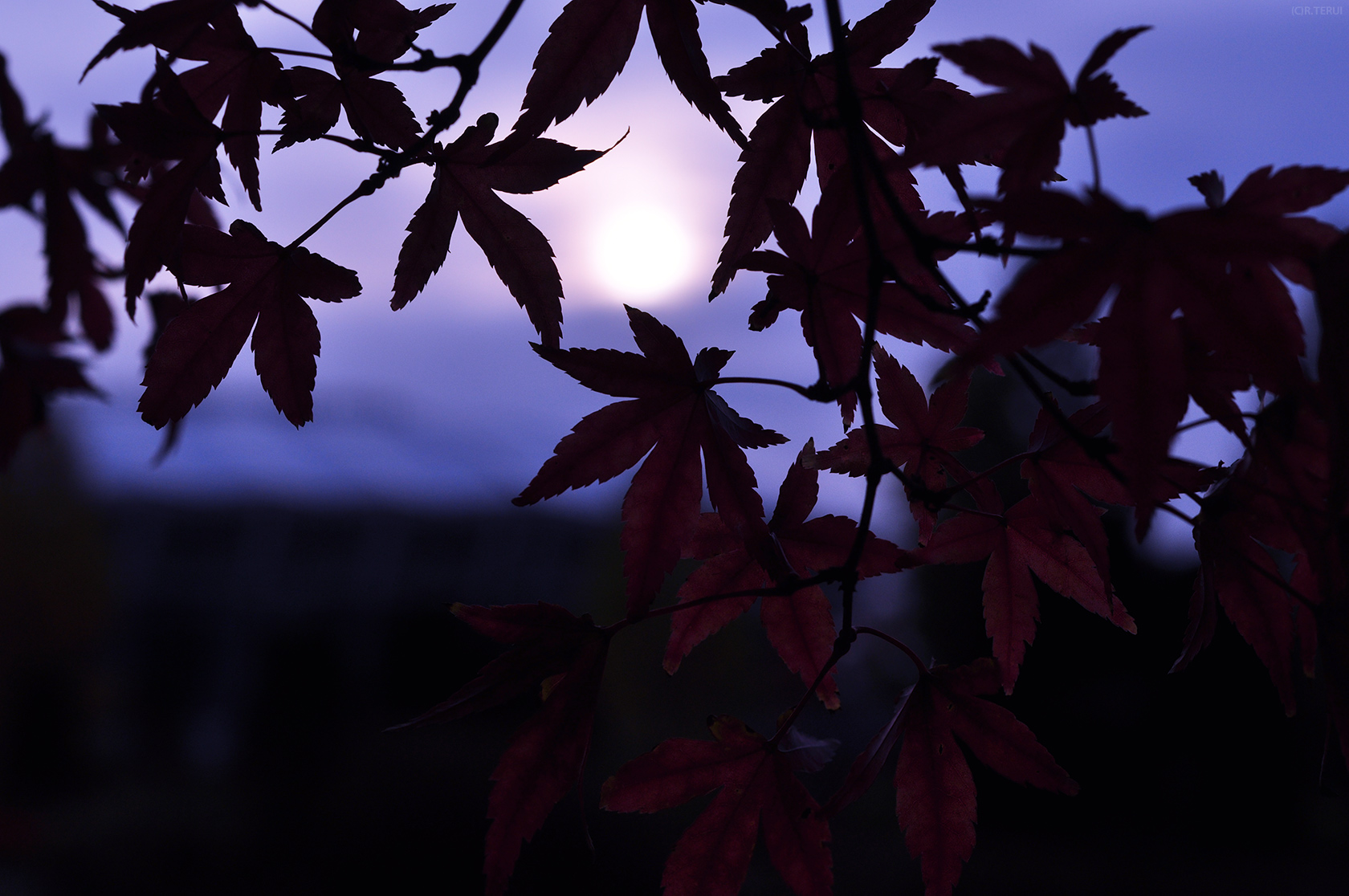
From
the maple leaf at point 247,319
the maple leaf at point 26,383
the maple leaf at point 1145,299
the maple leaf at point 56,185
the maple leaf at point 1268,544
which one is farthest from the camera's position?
the maple leaf at point 26,383

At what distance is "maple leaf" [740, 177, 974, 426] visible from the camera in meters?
0.81

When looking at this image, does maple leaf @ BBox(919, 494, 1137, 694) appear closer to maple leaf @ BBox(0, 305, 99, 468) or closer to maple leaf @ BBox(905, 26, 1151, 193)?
maple leaf @ BBox(905, 26, 1151, 193)

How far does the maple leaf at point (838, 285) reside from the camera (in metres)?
0.81

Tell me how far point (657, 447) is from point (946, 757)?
0.52m

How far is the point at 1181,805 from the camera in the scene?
970cm

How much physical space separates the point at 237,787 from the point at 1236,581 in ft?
51.0

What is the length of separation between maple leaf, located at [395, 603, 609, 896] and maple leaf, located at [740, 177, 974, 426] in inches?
16.6

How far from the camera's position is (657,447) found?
0.88 metres

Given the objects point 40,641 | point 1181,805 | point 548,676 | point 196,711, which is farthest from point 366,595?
point 548,676

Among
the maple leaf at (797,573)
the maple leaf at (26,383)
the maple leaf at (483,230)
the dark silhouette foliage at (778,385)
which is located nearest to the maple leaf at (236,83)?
the dark silhouette foliage at (778,385)

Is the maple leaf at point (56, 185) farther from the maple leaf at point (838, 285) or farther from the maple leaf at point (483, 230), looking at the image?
the maple leaf at point (838, 285)

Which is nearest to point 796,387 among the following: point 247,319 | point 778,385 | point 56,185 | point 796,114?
point 778,385

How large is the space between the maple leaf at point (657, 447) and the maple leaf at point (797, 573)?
0.24 ft

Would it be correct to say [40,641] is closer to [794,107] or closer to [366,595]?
[366,595]
